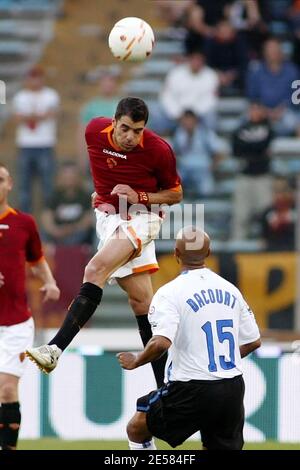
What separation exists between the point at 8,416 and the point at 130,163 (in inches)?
94.0

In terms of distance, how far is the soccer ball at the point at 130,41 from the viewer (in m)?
10.2

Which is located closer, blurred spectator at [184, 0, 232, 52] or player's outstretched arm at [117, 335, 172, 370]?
player's outstretched arm at [117, 335, 172, 370]

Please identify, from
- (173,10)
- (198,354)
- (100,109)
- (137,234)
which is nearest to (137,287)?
(137,234)

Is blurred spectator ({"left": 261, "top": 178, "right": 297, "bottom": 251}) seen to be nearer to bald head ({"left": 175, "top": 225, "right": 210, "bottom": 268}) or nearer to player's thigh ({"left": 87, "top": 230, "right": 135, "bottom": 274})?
player's thigh ({"left": 87, "top": 230, "right": 135, "bottom": 274})

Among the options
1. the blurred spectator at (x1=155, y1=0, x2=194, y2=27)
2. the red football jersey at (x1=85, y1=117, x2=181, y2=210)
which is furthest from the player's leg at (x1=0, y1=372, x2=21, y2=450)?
the blurred spectator at (x1=155, y1=0, x2=194, y2=27)

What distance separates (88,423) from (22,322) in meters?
2.25

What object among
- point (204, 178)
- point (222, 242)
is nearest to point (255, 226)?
point (222, 242)

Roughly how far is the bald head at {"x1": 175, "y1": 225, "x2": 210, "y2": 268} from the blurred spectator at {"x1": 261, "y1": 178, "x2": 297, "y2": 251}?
6730mm

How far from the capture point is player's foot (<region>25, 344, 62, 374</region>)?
9328 mm

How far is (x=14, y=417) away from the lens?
10734 mm

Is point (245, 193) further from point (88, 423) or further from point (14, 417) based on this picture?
point (14, 417)

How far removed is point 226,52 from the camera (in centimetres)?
1864

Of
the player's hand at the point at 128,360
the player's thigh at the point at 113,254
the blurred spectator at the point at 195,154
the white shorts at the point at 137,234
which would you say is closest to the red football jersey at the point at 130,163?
the white shorts at the point at 137,234

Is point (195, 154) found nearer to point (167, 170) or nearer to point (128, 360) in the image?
point (167, 170)
